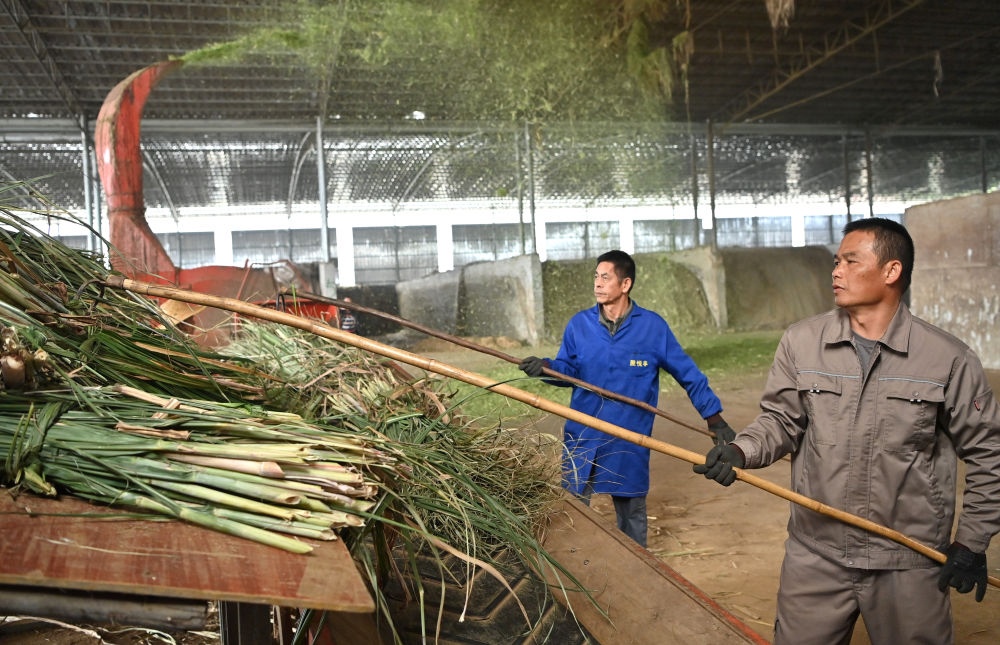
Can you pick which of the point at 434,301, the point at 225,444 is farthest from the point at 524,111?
the point at 225,444

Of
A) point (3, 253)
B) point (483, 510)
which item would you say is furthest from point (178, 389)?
point (483, 510)

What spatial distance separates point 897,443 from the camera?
6.71 feet

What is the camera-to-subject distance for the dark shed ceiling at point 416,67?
966 cm

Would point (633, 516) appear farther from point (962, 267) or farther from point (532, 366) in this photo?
point (962, 267)

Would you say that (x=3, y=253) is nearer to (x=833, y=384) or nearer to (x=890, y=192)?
(x=833, y=384)

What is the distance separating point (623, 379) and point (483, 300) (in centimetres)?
971

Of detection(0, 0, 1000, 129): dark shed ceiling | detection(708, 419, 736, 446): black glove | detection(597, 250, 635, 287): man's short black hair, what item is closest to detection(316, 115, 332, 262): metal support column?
detection(0, 0, 1000, 129): dark shed ceiling

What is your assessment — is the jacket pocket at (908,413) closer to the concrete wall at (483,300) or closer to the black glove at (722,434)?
the black glove at (722,434)

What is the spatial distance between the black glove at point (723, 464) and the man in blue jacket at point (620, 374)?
43.7 inches

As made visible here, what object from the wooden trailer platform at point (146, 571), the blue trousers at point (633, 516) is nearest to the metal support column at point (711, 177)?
the blue trousers at point (633, 516)

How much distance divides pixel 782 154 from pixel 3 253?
66.7 ft

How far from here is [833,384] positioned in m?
2.14

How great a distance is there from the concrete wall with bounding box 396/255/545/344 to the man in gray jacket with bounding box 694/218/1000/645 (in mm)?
9780

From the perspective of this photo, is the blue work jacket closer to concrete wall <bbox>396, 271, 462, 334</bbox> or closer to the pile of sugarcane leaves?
the pile of sugarcane leaves
